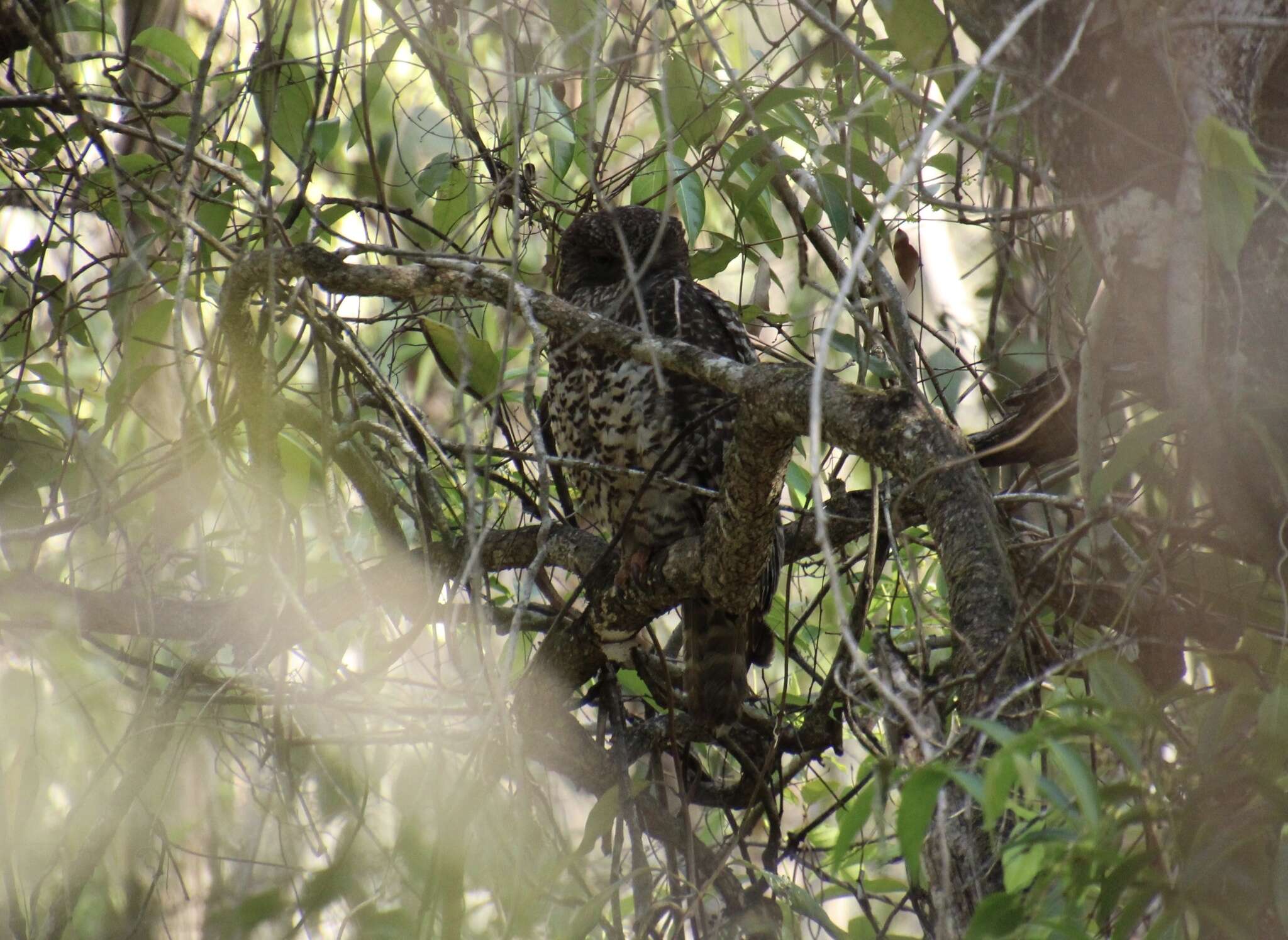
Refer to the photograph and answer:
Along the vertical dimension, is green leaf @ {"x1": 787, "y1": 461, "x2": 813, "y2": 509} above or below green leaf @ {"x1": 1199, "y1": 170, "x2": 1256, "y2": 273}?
below

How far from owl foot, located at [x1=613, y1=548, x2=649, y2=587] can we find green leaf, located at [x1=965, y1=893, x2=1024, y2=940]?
1574 millimetres

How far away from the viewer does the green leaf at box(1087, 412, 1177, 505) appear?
4.37 feet

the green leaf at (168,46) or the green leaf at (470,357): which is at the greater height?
the green leaf at (168,46)

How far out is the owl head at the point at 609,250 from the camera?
3.47 metres

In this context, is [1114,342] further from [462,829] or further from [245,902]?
[245,902]

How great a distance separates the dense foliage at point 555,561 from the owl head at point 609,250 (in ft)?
0.36

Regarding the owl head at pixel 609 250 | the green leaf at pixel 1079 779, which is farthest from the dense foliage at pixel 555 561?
the owl head at pixel 609 250

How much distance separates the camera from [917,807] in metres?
0.99

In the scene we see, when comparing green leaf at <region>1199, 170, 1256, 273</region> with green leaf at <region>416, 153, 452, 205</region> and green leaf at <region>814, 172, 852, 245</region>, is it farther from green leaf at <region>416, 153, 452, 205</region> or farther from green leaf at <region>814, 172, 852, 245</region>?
green leaf at <region>416, 153, 452, 205</region>

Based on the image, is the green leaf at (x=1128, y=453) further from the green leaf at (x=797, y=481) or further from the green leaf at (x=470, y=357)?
the green leaf at (x=797, y=481)

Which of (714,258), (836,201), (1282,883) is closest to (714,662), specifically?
(714,258)

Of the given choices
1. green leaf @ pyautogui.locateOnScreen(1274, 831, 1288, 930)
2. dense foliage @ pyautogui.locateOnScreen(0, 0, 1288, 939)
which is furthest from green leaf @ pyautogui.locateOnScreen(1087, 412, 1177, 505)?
green leaf @ pyautogui.locateOnScreen(1274, 831, 1288, 930)

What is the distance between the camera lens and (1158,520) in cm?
166

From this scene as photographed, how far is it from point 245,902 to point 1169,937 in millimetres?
1723
